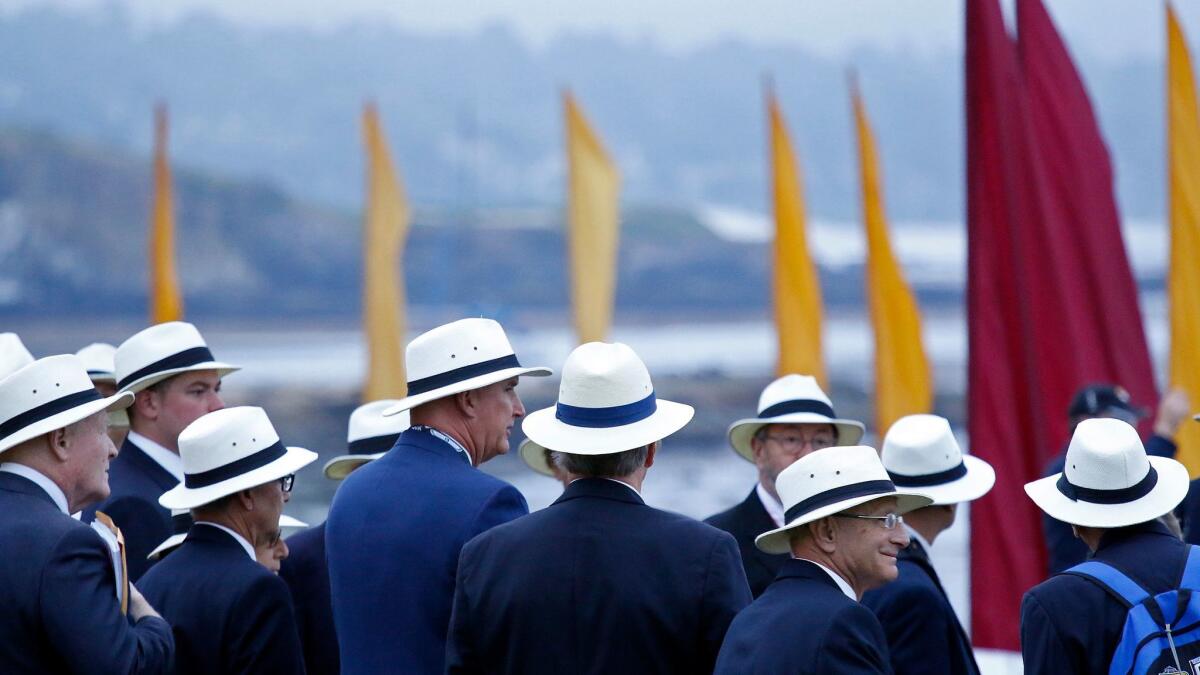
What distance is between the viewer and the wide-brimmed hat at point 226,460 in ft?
13.2

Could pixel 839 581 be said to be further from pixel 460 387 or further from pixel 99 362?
pixel 99 362

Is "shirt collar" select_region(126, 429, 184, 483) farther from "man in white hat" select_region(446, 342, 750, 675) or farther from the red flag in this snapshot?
the red flag

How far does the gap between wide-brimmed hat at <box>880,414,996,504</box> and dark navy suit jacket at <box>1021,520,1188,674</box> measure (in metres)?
1.21

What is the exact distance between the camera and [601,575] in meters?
3.45

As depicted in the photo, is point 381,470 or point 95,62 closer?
point 381,470

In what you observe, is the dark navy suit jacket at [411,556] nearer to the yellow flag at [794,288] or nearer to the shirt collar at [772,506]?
the shirt collar at [772,506]

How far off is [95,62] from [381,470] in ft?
507

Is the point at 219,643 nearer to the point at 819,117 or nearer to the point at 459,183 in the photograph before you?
the point at 459,183

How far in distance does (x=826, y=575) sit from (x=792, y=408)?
82.9 inches

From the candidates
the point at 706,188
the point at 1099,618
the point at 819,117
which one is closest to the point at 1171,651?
the point at 1099,618

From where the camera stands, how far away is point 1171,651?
139 inches

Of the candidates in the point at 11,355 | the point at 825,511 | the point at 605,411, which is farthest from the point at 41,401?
the point at 11,355

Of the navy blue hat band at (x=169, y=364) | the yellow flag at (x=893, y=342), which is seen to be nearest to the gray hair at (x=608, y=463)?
the navy blue hat band at (x=169, y=364)

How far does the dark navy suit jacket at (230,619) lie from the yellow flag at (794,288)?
473 inches
